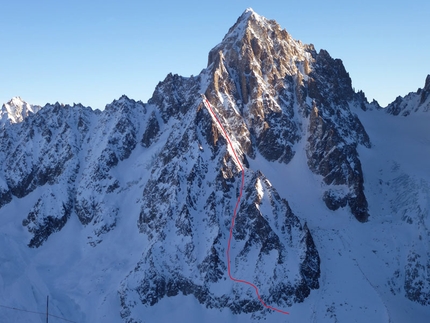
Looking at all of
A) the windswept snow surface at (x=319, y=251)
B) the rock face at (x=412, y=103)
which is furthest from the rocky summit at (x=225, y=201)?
the rock face at (x=412, y=103)

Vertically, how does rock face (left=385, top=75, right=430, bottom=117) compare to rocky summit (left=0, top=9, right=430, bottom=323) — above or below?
above

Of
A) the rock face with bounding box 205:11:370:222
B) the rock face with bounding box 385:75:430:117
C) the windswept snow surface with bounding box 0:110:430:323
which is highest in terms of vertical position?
the rock face with bounding box 385:75:430:117

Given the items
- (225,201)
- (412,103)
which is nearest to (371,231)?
(225,201)

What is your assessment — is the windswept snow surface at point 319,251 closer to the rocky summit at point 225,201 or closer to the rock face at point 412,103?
the rocky summit at point 225,201

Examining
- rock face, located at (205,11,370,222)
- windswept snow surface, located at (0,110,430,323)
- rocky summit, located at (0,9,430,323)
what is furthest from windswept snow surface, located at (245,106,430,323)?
rock face, located at (205,11,370,222)

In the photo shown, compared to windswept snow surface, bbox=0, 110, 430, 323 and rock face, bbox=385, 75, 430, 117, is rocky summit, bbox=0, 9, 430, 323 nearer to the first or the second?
windswept snow surface, bbox=0, 110, 430, 323

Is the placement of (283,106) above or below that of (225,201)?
above

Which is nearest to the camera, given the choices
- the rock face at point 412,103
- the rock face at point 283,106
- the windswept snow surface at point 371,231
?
the windswept snow surface at point 371,231

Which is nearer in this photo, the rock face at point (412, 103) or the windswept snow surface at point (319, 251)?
the windswept snow surface at point (319, 251)

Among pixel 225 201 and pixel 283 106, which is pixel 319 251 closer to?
pixel 225 201
